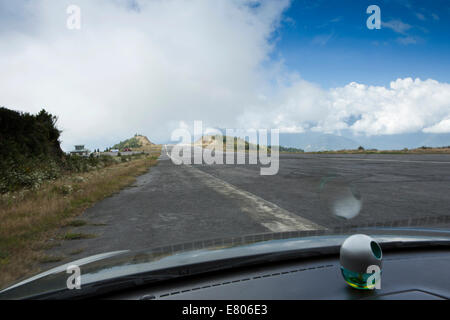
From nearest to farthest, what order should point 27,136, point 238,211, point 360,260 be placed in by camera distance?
point 360,260 < point 238,211 < point 27,136

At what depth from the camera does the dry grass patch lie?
14.0 feet

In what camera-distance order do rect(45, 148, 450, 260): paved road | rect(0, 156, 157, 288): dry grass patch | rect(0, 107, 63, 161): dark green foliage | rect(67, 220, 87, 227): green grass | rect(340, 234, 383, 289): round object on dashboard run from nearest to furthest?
rect(340, 234, 383, 289): round object on dashboard → rect(0, 156, 157, 288): dry grass patch → rect(45, 148, 450, 260): paved road → rect(67, 220, 87, 227): green grass → rect(0, 107, 63, 161): dark green foliage

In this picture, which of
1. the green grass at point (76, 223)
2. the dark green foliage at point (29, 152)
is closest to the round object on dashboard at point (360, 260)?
the green grass at point (76, 223)

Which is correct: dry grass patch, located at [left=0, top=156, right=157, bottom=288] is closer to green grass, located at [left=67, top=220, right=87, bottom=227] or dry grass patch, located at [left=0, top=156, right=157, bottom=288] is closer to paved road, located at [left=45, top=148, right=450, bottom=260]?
green grass, located at [left=67, top=220, right=87, bottom=227]

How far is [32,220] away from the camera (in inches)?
264

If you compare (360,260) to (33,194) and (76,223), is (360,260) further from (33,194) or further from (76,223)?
(33,194)

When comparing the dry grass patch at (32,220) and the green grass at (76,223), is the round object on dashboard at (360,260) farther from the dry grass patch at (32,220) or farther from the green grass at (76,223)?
the green grass at (76,223)

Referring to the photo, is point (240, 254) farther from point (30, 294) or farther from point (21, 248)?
point (21, 248)

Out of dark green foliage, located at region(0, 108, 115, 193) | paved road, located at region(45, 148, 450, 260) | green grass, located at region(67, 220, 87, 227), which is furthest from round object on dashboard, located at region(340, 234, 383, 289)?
dark green foliage, located at region(0, 108, 115, 193)

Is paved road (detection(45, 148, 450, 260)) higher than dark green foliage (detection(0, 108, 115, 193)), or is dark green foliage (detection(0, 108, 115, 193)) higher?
dark green foliage (detection(0, 108, 115, 193))


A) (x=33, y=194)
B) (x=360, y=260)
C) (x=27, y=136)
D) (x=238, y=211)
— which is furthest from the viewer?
(x=27, y=136)

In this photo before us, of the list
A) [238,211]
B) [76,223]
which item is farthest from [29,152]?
[238,211]
